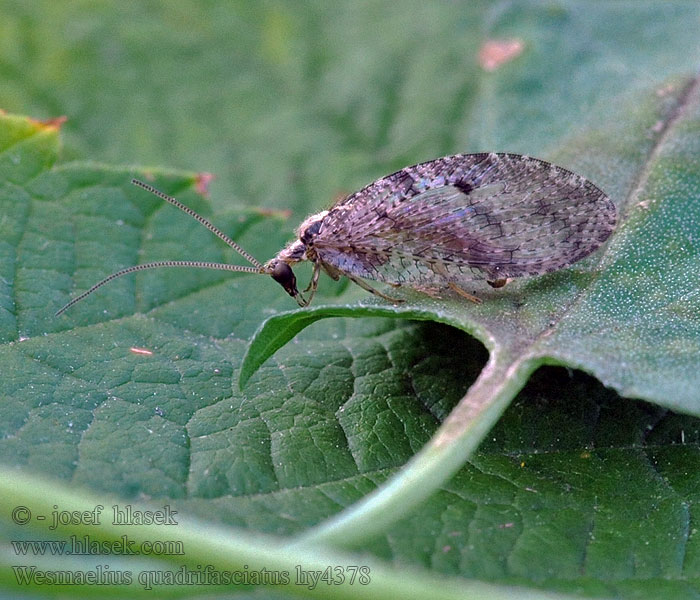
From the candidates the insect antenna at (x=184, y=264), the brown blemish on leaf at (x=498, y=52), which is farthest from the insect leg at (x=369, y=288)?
the brown blemish on leaf at (x=498, y=52)

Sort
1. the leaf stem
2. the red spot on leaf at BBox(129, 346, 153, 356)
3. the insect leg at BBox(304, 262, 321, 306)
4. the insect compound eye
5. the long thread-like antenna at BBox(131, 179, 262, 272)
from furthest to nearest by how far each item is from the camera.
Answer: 1. the insect leg at BBox(304, 262, 321, 306)
2. the long thread-like antenna at BBox(131, 179, 262, 272)
3. the insect compound eye
4. the red spot on leaf at BBox(129, 346, 153, 356)
5. the leaf stem

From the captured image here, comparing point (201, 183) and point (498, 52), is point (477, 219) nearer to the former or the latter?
point (201, 183)

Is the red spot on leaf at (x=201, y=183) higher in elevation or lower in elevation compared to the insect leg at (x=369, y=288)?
higher

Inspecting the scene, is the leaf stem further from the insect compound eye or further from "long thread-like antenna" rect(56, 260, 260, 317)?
"long thread-like antenna" rect(56, 260, 260, 317)

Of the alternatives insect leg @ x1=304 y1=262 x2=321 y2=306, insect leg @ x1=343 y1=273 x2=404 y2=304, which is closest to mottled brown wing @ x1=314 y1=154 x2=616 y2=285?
insect leg @ x1=343 y1=273 x2=404 y2=304

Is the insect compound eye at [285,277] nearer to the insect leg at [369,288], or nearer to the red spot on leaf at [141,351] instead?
the insect leg at [369,288]
